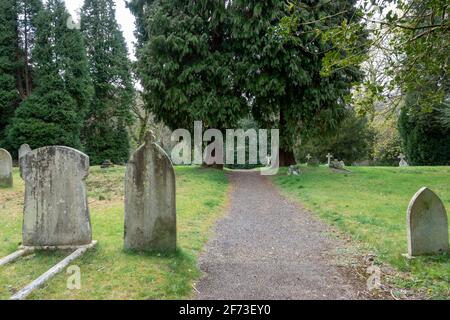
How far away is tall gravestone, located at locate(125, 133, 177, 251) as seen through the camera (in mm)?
5949

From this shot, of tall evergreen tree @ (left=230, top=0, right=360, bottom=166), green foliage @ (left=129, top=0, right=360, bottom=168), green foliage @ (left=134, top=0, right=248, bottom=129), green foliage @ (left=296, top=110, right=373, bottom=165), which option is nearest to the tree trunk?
tall evergreen tree @ (left=230, top=0, right=360, bottom=166)

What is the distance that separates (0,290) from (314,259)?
15.5ft

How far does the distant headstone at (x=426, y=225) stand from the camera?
5855 millimetres

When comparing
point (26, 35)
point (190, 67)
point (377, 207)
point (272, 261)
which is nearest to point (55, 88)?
point (26, 35)

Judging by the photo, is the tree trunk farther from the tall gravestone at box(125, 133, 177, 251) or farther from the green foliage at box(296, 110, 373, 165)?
the tall gravestone at box(125, 133, 177, 251)

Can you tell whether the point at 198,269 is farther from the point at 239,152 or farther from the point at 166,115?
the point at 239,152

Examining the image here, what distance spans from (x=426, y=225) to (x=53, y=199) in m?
6.21

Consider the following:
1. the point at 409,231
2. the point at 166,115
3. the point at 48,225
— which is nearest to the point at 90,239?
the point at 48,225

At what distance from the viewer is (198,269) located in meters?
5.64

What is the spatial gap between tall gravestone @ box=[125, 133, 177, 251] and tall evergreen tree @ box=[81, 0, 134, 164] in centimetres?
2942

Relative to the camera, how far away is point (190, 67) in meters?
17.7

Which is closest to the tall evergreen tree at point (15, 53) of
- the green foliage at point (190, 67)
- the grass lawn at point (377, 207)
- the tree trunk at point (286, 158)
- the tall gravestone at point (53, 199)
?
the green foliage at point (190, 67)

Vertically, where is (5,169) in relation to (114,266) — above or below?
above

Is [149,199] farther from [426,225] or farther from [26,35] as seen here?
[26,35]
